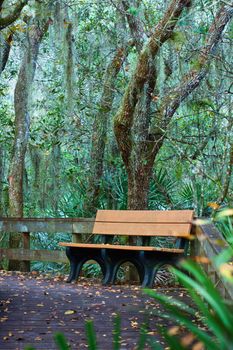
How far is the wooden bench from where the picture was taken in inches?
316

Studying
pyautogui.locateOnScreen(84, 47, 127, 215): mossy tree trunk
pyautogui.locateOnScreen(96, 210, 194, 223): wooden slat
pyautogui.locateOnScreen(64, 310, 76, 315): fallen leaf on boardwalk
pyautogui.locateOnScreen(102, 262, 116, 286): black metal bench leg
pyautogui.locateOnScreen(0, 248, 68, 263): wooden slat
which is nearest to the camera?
pyautogui.locateOnScreen(64, 310, 76, 315): fallen leaf on boardwalk

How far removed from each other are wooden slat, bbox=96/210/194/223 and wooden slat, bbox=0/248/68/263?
3.92 ft

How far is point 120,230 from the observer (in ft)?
29.0

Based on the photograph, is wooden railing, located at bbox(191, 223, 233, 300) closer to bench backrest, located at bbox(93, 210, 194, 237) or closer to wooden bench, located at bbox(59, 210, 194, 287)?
wooden bench, located at bbox(59, 210, 194, 287)

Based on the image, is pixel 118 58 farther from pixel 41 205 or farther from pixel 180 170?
pixel 41 205

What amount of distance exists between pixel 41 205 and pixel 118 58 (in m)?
3.27

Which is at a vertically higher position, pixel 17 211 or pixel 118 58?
pixel 118 58

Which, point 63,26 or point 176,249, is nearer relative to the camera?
point 176,249

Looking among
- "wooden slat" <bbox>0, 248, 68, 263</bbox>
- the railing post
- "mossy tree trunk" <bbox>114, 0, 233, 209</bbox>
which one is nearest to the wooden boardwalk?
"wooden slat" <bbox>0, 248, 68, 263</bbox>

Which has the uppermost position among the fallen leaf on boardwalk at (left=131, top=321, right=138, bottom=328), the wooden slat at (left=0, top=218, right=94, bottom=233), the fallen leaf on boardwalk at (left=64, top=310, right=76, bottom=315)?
the wooden slat at (left=0, top=218, right=94, bottom=233)

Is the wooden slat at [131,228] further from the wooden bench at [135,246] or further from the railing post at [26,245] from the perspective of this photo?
the railing post at [26,245]

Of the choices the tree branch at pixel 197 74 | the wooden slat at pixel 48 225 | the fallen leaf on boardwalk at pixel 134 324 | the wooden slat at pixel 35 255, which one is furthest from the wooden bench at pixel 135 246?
the fallen leaf on boardwalk at pixel 134 324

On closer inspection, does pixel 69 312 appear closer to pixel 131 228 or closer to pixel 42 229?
pixel 131 228

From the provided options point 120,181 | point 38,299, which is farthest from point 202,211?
point 38,299
